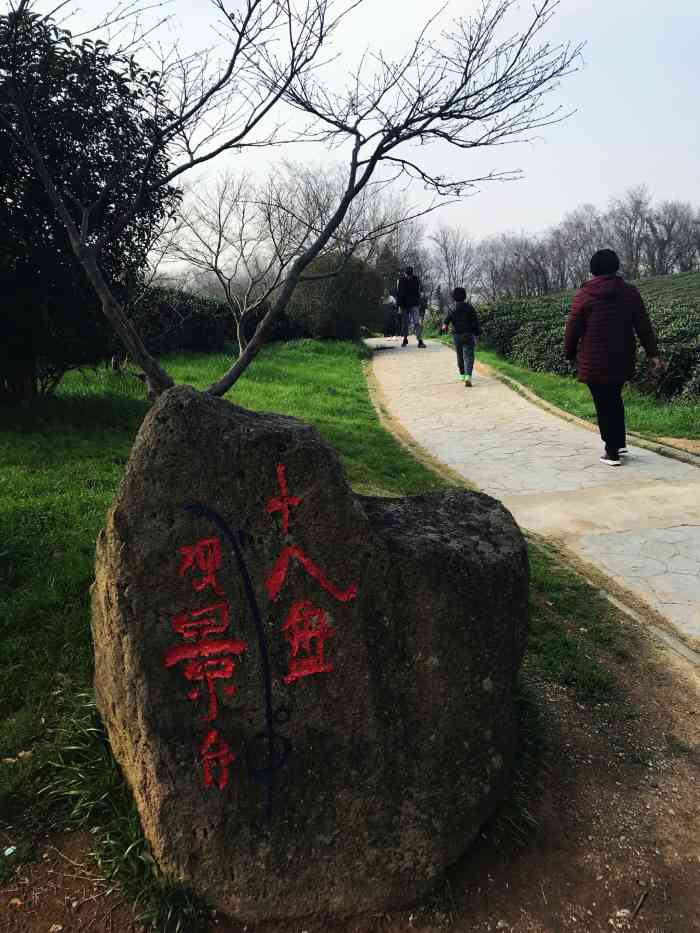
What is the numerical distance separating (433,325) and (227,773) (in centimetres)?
2575

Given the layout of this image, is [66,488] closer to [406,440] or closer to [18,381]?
[18,381]

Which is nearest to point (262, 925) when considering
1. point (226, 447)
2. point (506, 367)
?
point (226, 447)

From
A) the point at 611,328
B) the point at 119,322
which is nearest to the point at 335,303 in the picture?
the point at 611,328

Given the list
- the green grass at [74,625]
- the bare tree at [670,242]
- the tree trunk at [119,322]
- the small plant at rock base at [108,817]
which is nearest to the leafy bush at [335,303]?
the green grass at [74,625]

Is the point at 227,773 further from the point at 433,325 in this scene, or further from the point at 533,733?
the point at 433,325

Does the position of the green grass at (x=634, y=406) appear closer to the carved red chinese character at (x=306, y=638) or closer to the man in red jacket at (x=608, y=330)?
the man in red jacket at (x=608, y=330)

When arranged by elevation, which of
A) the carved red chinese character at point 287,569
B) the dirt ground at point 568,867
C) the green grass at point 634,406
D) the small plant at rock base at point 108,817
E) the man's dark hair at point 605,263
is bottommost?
the dirt ground at point 568,867

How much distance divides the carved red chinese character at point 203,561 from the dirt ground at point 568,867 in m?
1.07

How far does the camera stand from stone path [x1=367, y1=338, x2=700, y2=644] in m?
4.20

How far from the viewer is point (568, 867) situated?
88.7 inches

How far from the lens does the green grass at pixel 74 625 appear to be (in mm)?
2434

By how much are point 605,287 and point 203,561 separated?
5.36 metres

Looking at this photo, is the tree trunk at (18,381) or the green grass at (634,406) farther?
the green grass at (634,406)

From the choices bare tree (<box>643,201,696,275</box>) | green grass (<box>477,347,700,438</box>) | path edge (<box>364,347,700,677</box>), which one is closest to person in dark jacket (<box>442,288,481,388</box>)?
green grass (<box>477,347,700,438</box>)
